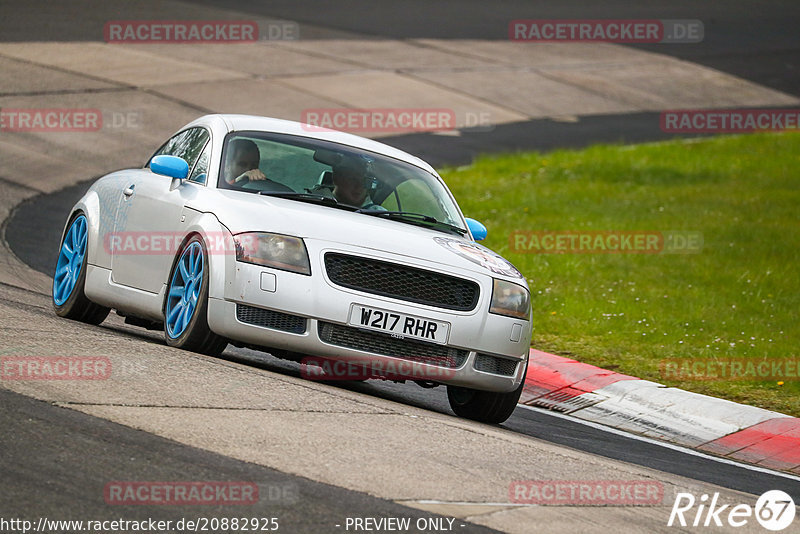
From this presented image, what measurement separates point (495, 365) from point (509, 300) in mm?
399

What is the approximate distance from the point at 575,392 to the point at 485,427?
269cm

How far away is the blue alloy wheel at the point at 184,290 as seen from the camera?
762 cm

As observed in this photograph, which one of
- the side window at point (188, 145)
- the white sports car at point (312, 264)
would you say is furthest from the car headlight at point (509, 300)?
the side window at point (188, 145)

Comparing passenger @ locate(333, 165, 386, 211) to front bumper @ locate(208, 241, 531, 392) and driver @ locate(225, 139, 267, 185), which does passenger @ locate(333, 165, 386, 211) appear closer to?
driver @ locate(225, 139, 267, 185)

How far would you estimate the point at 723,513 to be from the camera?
6.07 m

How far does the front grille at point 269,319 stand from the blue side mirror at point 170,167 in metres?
1.36

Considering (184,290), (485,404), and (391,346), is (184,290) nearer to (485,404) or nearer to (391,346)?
(391,346)

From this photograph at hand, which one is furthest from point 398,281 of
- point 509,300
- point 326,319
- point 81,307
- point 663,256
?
point 663,256

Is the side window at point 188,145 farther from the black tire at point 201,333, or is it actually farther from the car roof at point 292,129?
the black tire at point 201,333

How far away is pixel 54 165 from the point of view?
18.0 metres

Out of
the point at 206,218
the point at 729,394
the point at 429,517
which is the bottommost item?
the point at 729,394

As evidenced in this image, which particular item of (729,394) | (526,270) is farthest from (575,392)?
(526,270)

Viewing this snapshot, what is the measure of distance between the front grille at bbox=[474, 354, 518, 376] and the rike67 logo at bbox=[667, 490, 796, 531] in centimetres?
165

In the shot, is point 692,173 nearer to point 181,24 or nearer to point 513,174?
point 513,174
